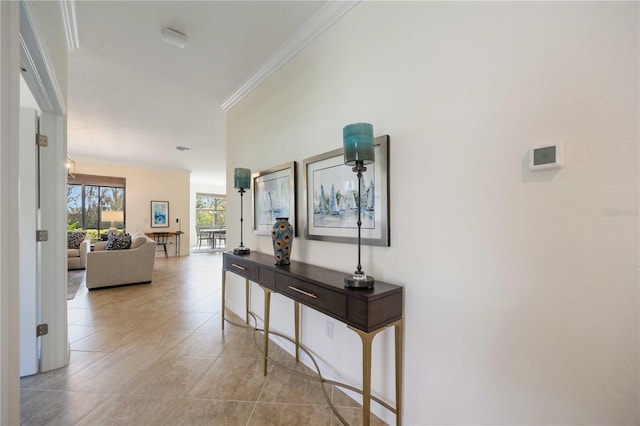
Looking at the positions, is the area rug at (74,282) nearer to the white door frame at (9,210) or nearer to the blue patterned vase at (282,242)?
the blue patterned vase at (282,242)

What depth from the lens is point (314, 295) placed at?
1586 mm

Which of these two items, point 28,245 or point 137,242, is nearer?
point 28,245

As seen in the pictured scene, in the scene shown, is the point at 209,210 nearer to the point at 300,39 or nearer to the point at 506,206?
the point at 300,39

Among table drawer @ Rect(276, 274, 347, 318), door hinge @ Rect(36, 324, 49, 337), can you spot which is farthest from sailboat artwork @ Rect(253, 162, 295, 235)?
door hinge @ Rect(36, 324, 49, 337)

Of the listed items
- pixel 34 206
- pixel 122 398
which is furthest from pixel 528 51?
pixel 34 206

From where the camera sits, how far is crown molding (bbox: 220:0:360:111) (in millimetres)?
1909

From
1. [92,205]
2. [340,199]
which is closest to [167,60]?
[340,199]

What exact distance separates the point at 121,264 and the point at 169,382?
3.50 m

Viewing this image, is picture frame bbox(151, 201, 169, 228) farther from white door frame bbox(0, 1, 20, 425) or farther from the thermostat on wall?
the thermostat on wall

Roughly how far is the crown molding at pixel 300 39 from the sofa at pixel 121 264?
11.4ft

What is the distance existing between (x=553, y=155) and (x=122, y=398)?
277 cm

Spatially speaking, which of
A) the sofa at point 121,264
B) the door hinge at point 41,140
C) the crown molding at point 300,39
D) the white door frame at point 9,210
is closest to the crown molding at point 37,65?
the door hinge at point 41,140

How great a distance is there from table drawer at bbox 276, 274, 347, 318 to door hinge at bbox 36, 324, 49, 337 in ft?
6.23

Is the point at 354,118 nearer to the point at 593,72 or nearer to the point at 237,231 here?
the point at 593,72
